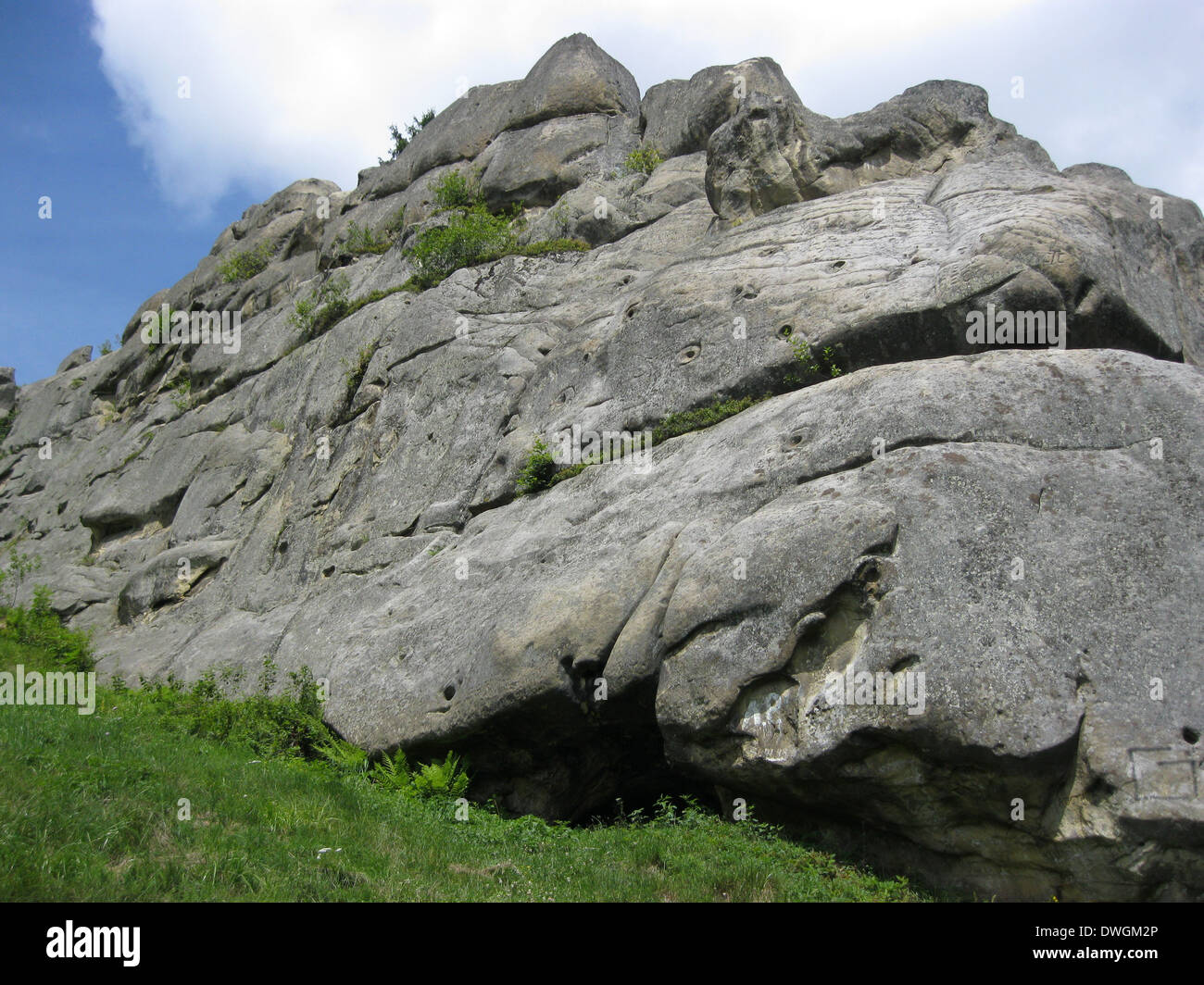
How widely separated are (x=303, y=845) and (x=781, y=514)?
614 centimetres

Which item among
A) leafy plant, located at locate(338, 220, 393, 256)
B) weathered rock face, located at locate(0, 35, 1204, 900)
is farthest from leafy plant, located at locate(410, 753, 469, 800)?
leafy plant, located at locate(338, 220, 393, 256)

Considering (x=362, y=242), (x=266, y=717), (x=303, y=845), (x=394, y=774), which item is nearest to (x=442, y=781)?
(x=394, y=774)

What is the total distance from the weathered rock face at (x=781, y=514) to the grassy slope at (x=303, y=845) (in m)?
0.85

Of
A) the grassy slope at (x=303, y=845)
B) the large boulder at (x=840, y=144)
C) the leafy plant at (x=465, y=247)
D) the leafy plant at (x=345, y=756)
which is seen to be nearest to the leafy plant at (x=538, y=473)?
the leafy plant at (x=345, y=756)

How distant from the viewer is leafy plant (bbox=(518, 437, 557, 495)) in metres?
16.2

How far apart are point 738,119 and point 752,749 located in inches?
577

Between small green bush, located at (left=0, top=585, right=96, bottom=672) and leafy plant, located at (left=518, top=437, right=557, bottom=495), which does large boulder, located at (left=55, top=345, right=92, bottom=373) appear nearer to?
small green bush, located at (left=0, top=585, right=96, bottom=672)

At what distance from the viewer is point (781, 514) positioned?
36.6 feet

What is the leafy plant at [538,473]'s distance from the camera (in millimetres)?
16188

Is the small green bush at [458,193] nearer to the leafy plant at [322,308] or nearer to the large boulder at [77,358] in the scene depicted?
the leafy plant at [322,308]

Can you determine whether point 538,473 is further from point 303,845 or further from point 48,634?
point 48,634

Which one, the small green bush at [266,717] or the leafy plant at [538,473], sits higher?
the leafy plant at [538,473]

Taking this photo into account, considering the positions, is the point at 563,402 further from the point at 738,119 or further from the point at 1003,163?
the point at 1003,163
